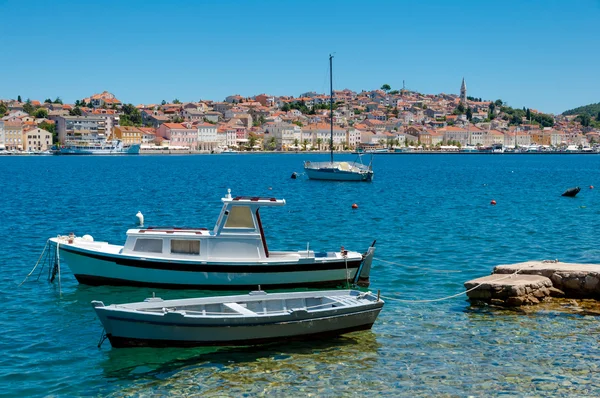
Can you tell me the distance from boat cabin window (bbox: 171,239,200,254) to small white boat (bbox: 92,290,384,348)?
3976 mm

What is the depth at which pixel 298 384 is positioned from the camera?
12414mm

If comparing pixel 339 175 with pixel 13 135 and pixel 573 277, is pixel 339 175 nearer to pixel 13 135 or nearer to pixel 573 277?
pixel 573 277

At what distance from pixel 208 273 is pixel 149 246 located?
5.93 ft

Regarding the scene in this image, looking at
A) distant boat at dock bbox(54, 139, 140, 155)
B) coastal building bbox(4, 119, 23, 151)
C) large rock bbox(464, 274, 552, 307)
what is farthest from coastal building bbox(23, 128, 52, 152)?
large rock bbox(464, 274, 552, 307)

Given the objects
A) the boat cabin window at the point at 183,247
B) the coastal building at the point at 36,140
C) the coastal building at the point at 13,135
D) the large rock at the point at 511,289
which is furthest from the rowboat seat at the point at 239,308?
the coastal building at the point at 13,135

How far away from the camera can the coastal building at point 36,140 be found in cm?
19410

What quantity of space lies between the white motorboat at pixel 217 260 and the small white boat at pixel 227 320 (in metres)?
3.38

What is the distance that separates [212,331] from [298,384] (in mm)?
2335

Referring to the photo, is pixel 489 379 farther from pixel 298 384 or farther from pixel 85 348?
pixel 85 348

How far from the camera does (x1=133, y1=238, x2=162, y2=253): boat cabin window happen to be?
18891 mm

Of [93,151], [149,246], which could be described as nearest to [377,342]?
[149,246]

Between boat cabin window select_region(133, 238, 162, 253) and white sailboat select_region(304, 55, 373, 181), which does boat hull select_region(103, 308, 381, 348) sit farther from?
white sailboat select_region(304, 55, 373, 181)

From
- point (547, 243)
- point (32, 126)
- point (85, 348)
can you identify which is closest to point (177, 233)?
point (85, 348)

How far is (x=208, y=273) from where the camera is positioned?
61.0ft
